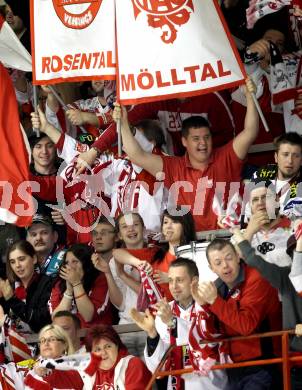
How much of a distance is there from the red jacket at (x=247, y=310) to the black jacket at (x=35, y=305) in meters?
2.29

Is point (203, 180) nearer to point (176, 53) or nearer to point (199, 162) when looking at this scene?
point (199, 162)

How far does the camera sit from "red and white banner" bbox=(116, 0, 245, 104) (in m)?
15.0

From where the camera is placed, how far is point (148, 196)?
618 inches

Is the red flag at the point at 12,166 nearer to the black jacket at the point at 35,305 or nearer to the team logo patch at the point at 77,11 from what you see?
the black jacket at the point at 35,305

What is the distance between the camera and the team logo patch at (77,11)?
617 inches

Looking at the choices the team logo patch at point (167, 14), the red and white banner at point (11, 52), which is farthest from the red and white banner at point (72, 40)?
the team logo patch at point (167, 14)

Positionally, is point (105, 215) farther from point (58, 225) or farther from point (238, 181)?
point (238, 181)

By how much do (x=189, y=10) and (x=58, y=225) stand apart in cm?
248

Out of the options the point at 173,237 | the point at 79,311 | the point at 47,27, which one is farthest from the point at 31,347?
the point at 47,27

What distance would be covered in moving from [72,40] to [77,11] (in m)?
0.26

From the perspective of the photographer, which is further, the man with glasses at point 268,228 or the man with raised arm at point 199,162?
the man with raised arm at point 199,162

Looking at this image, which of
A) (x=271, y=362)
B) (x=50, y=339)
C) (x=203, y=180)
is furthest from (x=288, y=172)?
(x=50, y=339)

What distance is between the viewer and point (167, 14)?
49.7 feet

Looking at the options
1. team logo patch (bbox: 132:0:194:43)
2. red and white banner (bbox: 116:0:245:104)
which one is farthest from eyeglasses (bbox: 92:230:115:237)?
team logo patch (bbox: 132:0:194:43)
